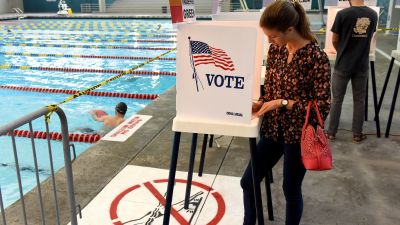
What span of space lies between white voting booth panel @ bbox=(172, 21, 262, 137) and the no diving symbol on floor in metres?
1.04

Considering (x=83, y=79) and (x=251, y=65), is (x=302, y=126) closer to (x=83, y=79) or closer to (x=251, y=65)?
(x=251, y=65)

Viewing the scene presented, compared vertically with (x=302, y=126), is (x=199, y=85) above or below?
above

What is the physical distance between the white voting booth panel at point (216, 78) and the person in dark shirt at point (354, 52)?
2.30m

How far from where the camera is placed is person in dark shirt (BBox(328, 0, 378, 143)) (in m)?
3.74

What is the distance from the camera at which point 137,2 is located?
1129 inches

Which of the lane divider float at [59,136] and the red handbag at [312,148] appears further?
the lane divider float at [59,136]

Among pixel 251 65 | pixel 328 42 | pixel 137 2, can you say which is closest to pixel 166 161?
pixel 251 65

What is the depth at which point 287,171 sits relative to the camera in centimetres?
210

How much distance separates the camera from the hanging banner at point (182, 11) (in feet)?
6.04

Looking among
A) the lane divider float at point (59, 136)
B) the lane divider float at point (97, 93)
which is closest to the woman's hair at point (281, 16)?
the lane divider float at point (59, 136)

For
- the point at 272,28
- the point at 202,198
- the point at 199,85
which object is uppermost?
the point at 272,28

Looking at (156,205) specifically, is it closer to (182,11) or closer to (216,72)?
(216,72)

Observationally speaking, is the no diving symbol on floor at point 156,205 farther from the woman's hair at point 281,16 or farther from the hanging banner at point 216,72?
the woman's hair at point 281,16

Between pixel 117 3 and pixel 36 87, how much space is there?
2199cm
